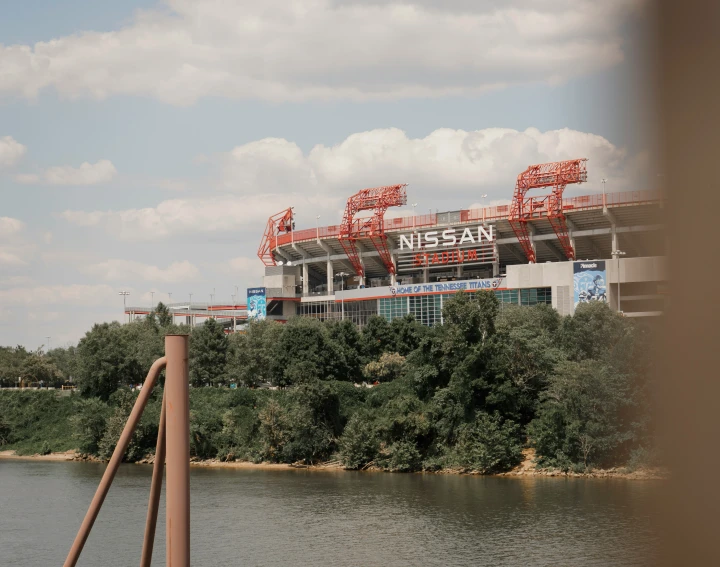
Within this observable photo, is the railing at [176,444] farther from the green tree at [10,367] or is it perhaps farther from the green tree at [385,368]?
the green tree at [10,367]

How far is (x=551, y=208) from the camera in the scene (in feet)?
164

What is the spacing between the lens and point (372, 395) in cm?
3788

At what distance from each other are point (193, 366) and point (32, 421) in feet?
29.0

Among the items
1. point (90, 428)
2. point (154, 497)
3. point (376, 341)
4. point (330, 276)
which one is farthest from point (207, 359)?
point (154, 497)

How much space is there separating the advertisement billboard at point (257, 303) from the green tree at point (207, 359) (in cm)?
1555

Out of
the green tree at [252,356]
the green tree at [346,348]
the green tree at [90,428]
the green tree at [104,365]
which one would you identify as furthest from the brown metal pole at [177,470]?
the green tree at [104,365]

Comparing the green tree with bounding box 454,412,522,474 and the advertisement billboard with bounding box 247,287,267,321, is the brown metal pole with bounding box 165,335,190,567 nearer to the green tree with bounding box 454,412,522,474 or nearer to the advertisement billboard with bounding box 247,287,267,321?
the green tree with bounding box 454,412,522,474

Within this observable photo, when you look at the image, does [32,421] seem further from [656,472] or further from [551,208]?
[656,472]

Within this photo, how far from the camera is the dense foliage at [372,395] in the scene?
3198cm

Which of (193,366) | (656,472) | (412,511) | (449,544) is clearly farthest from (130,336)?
(656,472)

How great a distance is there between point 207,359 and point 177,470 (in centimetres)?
4173

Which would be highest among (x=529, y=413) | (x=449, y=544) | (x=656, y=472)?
(x=656, y=472)

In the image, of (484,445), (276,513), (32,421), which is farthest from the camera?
(32,421)

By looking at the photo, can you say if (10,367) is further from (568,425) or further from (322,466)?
(568,425)
